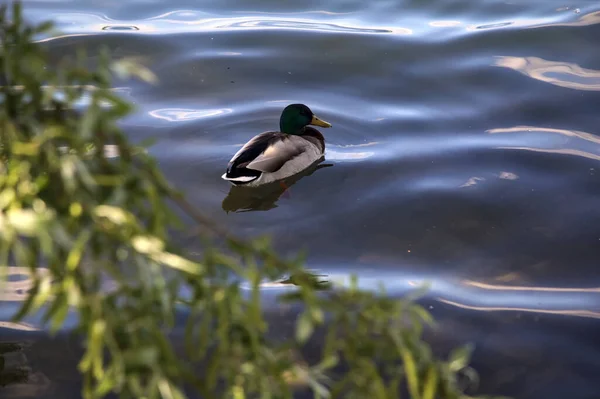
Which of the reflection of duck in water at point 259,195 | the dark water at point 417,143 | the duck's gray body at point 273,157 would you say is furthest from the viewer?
the duck's gray body at point 273,157

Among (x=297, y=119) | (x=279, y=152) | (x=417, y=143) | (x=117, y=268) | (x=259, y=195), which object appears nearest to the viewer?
(x=117, y=268)

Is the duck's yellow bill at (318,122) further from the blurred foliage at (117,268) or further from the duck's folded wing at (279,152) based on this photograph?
the blurred foliage at (117,268)

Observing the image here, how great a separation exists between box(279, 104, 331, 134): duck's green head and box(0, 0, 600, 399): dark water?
188 mm

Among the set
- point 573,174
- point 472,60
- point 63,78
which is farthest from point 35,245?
point 472,60

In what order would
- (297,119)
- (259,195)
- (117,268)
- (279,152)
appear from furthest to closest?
(297,119)
(279,152)
(259,195)
(117,268)

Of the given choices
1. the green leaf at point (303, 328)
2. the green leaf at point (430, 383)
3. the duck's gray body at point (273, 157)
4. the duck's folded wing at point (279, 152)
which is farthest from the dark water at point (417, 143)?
the green leaf at point (303, 328)

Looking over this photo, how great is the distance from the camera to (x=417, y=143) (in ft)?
21.8

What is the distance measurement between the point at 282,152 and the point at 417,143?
1041 mm

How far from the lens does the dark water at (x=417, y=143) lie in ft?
15.0

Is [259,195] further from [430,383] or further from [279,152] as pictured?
[430,383]

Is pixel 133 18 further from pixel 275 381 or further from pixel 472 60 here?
pixel 275 381

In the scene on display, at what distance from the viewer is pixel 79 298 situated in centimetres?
178

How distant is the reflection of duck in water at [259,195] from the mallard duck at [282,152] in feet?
0.16

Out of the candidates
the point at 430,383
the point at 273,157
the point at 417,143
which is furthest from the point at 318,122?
the point at 430,383
